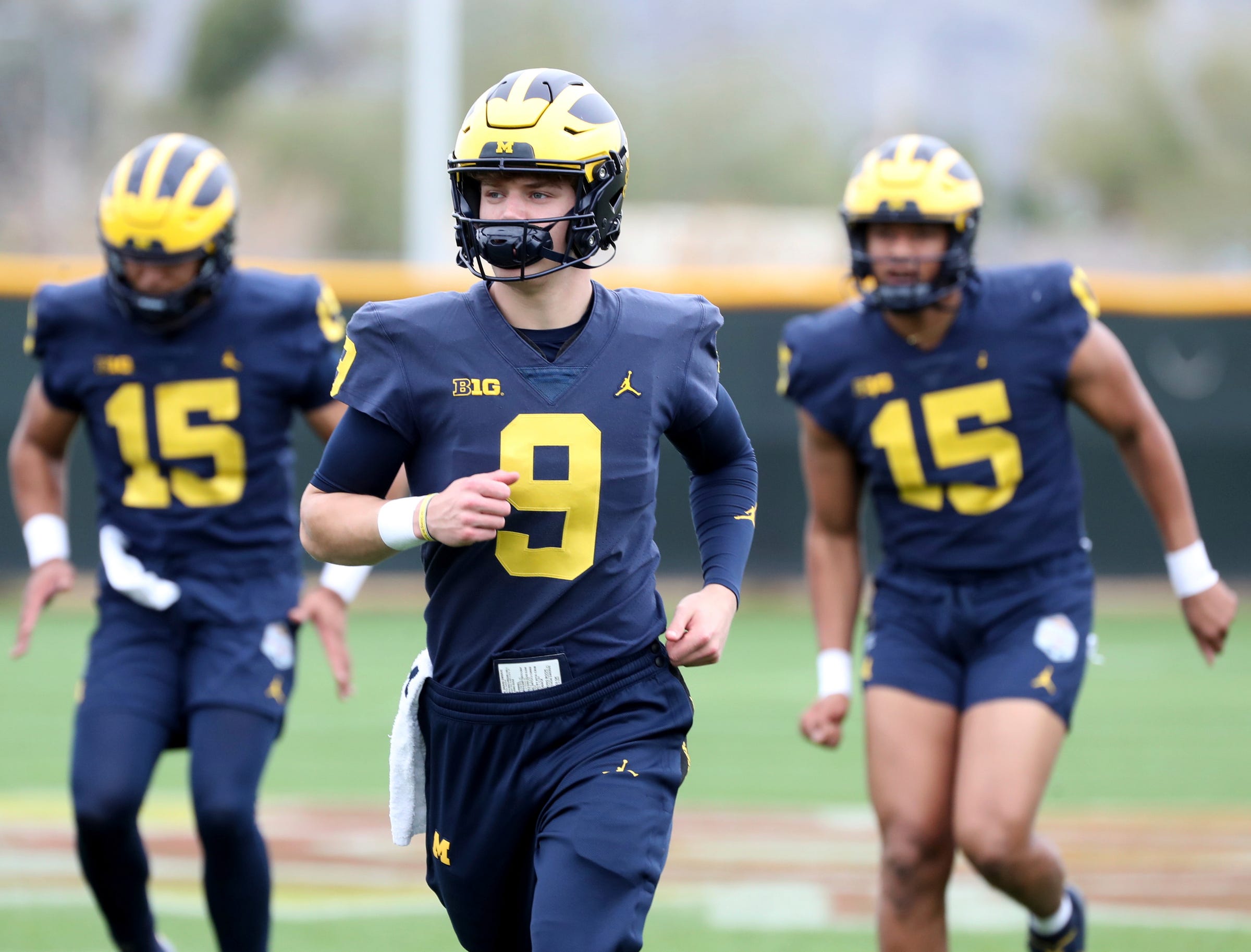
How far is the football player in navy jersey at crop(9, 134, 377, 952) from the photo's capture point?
16.4ft

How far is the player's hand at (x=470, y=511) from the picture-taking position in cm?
348

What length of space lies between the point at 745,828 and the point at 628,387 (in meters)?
4.02

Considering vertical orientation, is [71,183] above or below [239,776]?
below

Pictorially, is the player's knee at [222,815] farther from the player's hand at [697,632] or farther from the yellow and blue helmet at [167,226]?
the player's hand at [697,632]

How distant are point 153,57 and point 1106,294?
48.1m

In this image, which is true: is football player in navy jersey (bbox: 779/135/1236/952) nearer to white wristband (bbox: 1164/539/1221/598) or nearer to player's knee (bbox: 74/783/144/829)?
white wristband (bbox: 1164/539/1221/598)

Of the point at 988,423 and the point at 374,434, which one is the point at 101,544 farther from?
the point at 988,423

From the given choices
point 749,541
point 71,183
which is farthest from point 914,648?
point 71,183

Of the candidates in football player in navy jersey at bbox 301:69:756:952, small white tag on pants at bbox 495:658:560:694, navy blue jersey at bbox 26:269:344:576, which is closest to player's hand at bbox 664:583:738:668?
football player in navy jersey at bbox 301:69:756:952

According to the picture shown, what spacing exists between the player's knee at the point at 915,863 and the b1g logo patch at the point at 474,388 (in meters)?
1.85

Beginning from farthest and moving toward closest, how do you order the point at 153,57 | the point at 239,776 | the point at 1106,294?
the point at 153,57 < the point at 1106,294 < the point at 239,776

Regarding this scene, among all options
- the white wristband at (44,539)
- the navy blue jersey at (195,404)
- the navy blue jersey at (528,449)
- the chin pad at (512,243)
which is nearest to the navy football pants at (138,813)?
the navy blue jersey at (195,404)

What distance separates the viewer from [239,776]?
15.9 ft

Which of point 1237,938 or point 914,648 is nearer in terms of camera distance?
point 914,648
